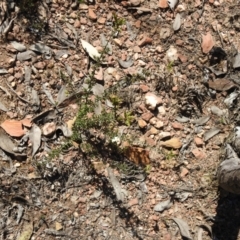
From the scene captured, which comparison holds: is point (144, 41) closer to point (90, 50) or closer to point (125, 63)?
point (125, 63)

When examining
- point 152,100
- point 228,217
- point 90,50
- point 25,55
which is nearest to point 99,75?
point 90,50

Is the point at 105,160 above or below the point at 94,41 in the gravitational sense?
below

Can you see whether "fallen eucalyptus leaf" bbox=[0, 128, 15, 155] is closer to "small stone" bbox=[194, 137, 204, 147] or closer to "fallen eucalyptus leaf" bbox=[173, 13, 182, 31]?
"small stone" bbox=[194, 137, 204, 147]

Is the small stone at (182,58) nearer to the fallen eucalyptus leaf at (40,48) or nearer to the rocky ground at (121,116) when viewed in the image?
the rocky ground at (121,116)

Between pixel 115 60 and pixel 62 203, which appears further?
pixel 115 60

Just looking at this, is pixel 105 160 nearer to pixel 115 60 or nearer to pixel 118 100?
pixel 118 100

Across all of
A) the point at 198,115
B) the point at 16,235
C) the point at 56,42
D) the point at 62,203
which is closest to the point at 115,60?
the point at 56,42

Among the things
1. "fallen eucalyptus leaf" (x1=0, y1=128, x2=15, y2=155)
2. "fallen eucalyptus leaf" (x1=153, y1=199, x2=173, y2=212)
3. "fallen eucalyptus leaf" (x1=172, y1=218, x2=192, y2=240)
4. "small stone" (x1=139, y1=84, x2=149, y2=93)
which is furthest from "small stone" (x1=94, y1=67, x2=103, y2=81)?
"fallen eucalyptus leaf" (x1=172, y1=218, x2=192, y2=240)
